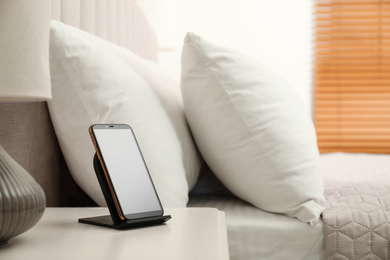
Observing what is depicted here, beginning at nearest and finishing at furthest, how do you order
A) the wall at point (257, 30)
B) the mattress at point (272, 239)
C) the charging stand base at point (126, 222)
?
the charging stand base at point (126, 222), the mattress at point (272, 239), the wall at point (257, 30)

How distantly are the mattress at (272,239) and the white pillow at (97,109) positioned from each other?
0.12 meters

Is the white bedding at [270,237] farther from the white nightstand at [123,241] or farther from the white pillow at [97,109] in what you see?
the white nightstand at [123,241]

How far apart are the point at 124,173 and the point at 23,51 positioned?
0.24m

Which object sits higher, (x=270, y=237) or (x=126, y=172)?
(x=126, y=172)

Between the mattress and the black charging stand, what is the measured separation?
30 cm

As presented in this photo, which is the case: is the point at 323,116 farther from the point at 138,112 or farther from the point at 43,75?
the point at 43,75

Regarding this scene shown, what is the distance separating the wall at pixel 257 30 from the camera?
10.4ft

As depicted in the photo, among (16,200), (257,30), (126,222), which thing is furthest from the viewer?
(257,30)

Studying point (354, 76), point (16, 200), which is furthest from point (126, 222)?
→ point (354, 76)

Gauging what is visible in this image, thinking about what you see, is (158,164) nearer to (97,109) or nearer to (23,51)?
(97,109)

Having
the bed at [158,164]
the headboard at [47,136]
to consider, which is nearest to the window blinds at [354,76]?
the headboard at [47,136]

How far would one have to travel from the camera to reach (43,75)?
19.7 inches

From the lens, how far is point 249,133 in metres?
0.99

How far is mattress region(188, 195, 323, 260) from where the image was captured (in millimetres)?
918
